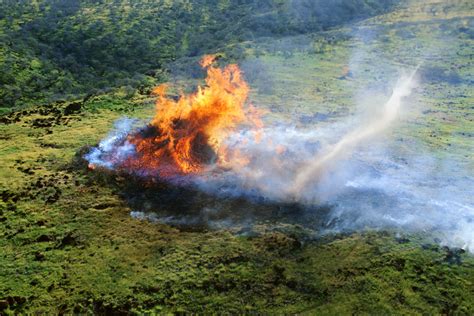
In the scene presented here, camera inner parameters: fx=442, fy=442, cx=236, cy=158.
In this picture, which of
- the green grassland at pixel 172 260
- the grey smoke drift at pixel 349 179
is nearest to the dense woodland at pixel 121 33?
the green grassland at pixel 172 260

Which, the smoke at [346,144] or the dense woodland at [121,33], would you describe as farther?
the dense woodland at [121,33]

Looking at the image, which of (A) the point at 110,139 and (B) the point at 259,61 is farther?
(B) the point at 259,61

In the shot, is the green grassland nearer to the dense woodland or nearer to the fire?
the fire

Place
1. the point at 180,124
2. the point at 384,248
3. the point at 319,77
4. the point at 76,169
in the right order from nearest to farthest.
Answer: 1. the point at 384,248
2. the point at 76,169
3. the point at 180,124
4. the point at 319,77

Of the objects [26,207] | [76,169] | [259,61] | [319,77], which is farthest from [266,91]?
[26,207]

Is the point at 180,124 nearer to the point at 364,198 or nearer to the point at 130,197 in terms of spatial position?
the point at 130,197

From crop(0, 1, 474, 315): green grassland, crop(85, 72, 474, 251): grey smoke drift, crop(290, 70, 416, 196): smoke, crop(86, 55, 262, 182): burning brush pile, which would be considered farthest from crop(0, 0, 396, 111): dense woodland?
crop(290, 70, 416, 196): smoke

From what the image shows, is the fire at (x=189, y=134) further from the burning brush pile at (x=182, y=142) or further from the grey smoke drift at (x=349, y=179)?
the grey smoke drift at (x=349, y=179)
